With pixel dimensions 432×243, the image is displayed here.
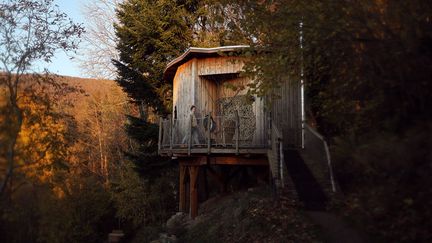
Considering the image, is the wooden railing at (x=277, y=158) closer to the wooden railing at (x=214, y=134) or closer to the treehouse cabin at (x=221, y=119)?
the treehouse cabin at (x=221, y=119)

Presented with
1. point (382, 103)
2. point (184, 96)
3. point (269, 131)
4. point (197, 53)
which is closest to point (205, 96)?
point (184, 96)

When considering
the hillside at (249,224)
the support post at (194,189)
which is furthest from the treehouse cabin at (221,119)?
the hillside at (249,224)

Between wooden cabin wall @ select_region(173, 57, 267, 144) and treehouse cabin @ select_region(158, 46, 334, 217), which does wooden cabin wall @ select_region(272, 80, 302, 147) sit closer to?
treehouse cabin @ select_region(158, 46, 334, 217)

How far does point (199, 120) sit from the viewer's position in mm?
15617

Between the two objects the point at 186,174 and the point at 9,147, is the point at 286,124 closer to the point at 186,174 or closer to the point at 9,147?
the point at 186,174

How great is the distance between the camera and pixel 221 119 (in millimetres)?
15555

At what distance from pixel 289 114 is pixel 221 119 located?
2496 millimetres

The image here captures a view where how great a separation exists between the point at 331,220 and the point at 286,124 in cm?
569

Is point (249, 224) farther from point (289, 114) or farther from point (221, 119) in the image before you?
point (221, 119)

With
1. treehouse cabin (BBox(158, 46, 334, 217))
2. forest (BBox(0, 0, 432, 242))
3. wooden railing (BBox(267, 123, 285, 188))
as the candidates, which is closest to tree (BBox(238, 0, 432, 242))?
forest (BBox(0, 0, 432, 242))

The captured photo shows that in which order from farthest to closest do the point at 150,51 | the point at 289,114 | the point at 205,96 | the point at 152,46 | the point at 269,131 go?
the point at 150,51 < the point at 152,46 < the point at 205,96 < the point at 289,114 < the point at 269,131

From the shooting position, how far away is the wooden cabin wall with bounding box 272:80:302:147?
14336mm

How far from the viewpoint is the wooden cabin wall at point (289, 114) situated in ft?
47.0

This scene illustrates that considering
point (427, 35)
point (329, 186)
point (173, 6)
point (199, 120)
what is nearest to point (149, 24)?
point (173, 6)
